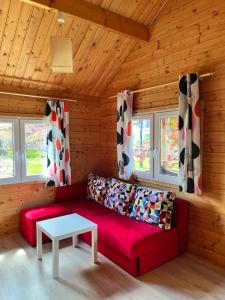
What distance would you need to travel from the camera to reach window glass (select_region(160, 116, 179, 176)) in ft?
9.93

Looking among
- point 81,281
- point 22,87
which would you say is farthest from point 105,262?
point 22,87

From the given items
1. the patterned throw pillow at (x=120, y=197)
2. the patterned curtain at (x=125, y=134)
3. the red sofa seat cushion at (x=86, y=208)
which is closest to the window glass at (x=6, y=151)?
the red sofa seat cushion at (x=86, y=208)

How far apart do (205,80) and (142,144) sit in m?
1.26

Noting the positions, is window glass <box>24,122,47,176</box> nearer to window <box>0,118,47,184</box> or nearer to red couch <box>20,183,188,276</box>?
window <box>0,118,47,184</box>

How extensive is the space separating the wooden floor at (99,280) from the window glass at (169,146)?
109 centimetres

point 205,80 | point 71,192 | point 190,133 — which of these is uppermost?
point 205,80

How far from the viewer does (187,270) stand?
2.49 meters

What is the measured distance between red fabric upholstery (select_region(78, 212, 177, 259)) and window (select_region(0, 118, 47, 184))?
1.39 m

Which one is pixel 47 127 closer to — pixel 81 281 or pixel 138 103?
pixel 138 103

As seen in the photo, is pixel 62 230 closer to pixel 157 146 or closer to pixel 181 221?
pixel 181 221

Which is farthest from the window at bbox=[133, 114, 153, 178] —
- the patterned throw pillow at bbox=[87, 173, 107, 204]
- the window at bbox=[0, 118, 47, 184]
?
the window at bbox=[0, 118, 47, 184]

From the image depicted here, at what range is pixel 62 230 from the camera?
247 cm

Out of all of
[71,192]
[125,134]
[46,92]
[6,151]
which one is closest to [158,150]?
[125,134]

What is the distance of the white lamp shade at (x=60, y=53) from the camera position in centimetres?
226
